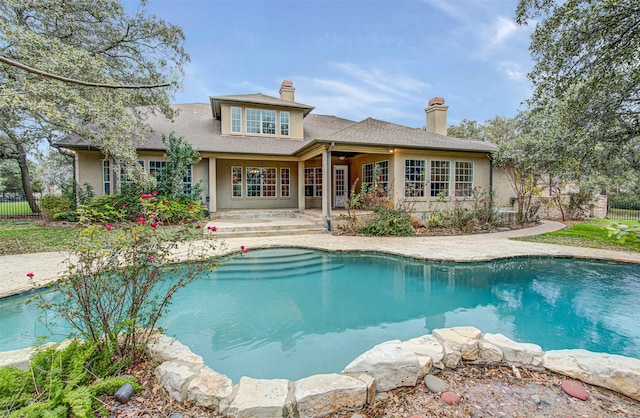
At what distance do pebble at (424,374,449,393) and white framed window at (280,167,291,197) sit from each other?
43.6 ft

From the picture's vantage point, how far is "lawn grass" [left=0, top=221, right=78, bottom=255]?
26.2 feet

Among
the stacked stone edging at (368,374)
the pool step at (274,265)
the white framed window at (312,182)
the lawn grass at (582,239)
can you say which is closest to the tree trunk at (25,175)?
the white framed window at (312,182)

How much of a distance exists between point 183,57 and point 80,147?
17.5ft

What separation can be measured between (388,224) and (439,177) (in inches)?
152

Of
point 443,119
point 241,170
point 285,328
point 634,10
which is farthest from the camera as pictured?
point 443,119

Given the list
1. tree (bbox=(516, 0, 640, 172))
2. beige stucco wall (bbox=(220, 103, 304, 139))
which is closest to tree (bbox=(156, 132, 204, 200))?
beige stucco wall (bbox=(220, 103, 304, 139))

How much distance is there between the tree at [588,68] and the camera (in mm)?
5629

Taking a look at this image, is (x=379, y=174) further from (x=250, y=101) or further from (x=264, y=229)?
(x=250, y=101)

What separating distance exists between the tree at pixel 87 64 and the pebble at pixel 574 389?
7223mm

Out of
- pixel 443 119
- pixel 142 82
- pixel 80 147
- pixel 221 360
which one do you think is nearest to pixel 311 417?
pixel 221 360

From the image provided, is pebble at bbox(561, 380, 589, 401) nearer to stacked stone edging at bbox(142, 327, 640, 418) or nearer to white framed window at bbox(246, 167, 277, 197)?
stacked stone edging at bbox(142, 327, 640, 418)

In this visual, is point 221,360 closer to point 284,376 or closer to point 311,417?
point 284,376

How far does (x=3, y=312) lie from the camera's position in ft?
14.9

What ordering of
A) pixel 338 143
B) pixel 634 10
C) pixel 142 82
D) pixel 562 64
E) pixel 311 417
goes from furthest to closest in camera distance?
1. pixel 142 82
2. pixel 338 143
3. pixel 562 64
4. pixel 634 10
5. pixel 311 417
